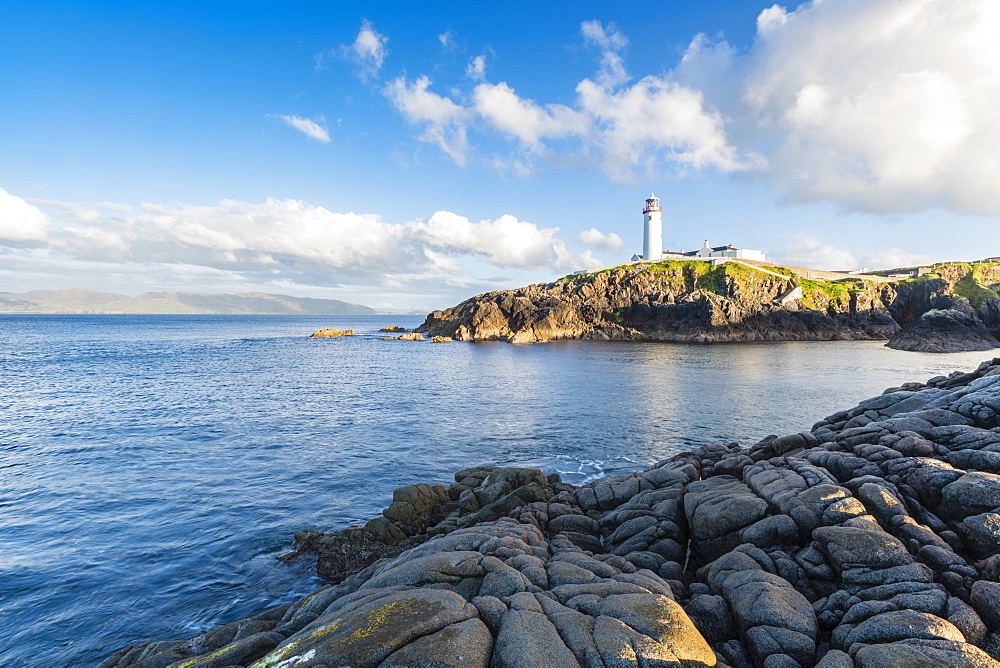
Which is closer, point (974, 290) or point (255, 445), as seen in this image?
point (255, 445)

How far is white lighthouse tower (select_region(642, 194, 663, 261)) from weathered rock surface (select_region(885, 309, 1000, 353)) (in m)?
71.1

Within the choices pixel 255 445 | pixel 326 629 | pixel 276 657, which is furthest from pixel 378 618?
pixel 255 445

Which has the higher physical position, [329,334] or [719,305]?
[719,305]

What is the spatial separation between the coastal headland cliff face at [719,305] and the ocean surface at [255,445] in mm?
33110

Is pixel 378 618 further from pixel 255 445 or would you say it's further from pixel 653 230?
pixel 653 230

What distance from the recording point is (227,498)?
75.1 feet

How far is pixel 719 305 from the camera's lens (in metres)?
108

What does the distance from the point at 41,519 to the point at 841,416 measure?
40831 mm

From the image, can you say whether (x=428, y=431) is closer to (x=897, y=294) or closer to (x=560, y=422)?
(x=560, y=422)

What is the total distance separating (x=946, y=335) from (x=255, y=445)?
11128 cm

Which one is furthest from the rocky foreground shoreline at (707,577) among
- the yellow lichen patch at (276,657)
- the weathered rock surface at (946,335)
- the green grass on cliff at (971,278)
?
the green grass on cliff at (971,278)

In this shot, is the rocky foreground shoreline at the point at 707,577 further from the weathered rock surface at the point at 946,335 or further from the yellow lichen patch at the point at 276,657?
the weathered rock surface at the point at 946,335

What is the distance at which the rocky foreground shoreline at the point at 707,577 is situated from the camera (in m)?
8.28

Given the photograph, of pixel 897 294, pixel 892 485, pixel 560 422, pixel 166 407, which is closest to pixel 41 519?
pixel 166 407
